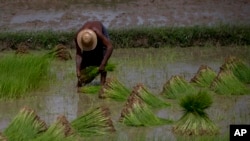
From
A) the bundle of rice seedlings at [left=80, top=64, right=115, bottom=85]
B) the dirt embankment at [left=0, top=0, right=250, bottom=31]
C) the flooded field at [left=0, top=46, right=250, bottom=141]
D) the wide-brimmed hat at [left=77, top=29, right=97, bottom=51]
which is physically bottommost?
the flooded field at [left=0, top=46, right=250, bottom=141]

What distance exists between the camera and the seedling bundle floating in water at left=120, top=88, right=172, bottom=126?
6117 mm

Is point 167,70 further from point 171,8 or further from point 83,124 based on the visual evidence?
point 171,8

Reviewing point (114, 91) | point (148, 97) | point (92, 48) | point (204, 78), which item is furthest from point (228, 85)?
point (92, 48)

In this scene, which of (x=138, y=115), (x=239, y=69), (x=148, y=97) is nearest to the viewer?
(x=138, y=115)

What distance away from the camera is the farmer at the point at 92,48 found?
7.20 m

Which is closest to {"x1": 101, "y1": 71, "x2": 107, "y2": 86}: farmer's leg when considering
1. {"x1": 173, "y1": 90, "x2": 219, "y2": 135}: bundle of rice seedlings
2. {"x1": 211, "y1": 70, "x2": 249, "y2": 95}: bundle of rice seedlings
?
{"x1": 211, "y1": 70, "x2": 249, "y2": 95}: bundle of rice seedlings

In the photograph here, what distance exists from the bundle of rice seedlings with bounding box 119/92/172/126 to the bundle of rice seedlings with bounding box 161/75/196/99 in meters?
0.80

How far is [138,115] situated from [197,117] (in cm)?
57

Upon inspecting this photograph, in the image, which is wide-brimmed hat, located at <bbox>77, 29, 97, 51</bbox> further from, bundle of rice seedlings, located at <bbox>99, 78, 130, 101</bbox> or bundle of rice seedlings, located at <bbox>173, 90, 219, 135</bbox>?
bundle of rice seedlings, located at <bbox>173, 90, 219, 135</bbox>

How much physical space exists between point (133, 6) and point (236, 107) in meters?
5.54

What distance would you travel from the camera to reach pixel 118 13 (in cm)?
1170

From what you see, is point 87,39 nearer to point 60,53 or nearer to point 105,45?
point 105,45

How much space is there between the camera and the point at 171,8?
11.8 m

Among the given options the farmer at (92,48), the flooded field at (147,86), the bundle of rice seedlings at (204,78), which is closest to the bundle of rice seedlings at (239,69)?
the bundle of rice seedlings at (204,78)
